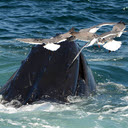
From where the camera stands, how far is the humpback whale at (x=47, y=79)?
5270 mm

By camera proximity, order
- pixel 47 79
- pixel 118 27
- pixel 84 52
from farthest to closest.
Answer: pixel 84 52 < pixel 118 27 < pixel 47 79

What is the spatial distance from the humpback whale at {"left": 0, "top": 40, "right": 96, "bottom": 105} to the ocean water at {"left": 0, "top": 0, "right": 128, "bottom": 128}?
15 cm

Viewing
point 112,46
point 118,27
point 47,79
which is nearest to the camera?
point 112,46

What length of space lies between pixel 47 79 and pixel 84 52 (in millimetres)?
7362

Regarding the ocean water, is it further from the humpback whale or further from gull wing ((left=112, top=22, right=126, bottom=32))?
gull wing ((left=112, top=22, right=126, bottom=32))

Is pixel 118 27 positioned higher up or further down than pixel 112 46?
higher up

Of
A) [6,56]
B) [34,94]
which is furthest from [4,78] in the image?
[34,94]

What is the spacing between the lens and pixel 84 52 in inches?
497

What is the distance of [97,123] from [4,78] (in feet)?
13.1

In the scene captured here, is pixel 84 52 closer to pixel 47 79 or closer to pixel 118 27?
pixel 118 27

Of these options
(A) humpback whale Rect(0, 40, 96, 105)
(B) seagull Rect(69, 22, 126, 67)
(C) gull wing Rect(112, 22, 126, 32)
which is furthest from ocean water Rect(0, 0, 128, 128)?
(C) gull wing Rect(112, 22, 126, 32)

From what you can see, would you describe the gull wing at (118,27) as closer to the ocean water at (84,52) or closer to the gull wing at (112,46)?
the gull wing at (112,46)

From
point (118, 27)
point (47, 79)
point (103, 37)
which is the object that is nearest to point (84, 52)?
point (118, 27)

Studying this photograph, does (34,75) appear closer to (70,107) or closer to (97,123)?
(70,107)
